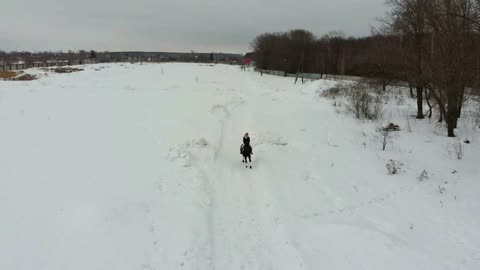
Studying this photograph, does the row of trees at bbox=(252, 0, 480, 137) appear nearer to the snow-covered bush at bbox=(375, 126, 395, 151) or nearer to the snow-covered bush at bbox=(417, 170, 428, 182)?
the snow-covered bush at bbox=(375, 126, 395, 151)

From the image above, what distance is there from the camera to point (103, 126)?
15812 millimetres

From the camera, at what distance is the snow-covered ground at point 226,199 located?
6.44 m

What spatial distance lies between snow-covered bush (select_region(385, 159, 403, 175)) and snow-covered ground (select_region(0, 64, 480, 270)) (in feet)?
0.70

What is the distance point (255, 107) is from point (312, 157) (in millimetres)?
12401

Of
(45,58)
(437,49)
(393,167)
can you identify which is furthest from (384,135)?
(45,58)

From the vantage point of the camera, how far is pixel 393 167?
36.6ft

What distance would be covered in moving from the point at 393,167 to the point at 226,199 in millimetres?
6220

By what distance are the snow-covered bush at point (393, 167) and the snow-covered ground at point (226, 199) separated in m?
0.21

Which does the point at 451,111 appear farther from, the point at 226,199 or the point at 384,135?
the point at 226,199

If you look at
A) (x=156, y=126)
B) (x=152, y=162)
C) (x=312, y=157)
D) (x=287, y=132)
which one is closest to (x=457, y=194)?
(x=312, y=157)

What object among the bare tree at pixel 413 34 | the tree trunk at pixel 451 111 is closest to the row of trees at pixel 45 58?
the bare tree at pixel 413 34

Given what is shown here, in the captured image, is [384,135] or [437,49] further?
[437,49]

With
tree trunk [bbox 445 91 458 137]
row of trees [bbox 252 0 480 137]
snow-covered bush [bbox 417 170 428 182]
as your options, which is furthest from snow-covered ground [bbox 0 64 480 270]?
row of trees [bbox 252 0 480 137]

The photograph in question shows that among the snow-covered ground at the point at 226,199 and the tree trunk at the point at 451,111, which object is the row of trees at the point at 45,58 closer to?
the snow-covered ground at the point at 226,199
